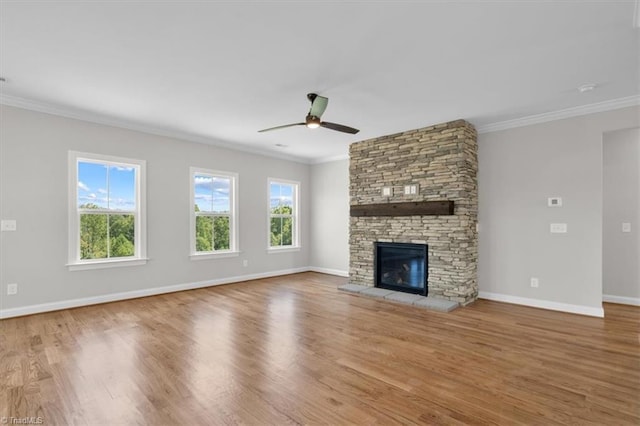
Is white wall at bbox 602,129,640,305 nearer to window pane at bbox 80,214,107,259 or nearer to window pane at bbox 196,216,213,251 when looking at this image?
window pane at bbox 196,216,213,251

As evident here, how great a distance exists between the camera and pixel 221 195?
6.30 meters

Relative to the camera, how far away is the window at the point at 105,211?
14.9 ft

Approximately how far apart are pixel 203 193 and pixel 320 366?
14.2 ft

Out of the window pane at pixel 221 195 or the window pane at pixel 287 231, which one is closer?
the window pane at pixel 221 195

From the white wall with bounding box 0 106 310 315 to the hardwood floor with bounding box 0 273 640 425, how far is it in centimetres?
46

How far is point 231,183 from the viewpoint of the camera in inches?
253

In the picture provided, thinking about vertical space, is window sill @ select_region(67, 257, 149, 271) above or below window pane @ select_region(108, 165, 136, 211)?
below

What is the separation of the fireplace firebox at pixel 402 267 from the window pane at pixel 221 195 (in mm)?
3055

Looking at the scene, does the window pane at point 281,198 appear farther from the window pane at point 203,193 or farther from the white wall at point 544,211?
the white wall at point 544,211

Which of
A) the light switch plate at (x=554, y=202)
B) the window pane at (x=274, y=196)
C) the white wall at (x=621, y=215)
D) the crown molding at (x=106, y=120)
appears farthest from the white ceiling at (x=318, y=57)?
the window pane at (x=274, y=196)

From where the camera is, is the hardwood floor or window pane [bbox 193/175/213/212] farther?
window pane [bbox 193/175/213/212]

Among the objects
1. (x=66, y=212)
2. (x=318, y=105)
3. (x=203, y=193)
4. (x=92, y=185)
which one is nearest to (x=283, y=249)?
(x=203, y=193)

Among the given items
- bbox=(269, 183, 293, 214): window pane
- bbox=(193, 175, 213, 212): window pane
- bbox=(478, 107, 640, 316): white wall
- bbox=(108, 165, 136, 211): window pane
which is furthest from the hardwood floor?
bbox=(269, 183, 293, 214): window pane

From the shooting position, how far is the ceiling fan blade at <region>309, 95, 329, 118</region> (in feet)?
11.6
